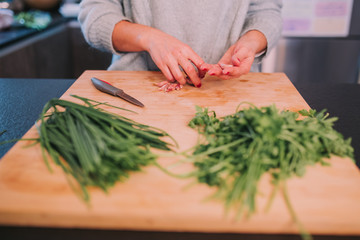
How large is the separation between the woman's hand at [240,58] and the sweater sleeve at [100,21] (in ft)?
1.53

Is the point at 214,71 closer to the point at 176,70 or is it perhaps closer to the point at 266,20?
the point at 176,70

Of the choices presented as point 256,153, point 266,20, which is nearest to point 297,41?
point 266,20

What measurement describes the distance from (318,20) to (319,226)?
2.82m

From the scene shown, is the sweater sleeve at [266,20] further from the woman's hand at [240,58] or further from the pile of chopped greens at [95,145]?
the pile of chopped greens at [95,145]

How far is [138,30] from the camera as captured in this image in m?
1.30

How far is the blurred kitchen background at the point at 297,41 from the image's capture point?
9.60 ft

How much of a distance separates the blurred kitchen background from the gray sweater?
4.78ft

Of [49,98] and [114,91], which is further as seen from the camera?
[49,98]

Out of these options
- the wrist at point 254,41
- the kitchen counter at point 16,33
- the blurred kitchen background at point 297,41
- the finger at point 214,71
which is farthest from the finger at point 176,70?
the blurred kitchen background at point 297,41

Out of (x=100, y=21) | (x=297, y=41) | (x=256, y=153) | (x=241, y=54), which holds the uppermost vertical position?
(x=100, y=21)

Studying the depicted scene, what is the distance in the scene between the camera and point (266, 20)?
1477 millimetres

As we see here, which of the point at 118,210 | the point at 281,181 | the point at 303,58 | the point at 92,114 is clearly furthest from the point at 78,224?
the point at 303,58

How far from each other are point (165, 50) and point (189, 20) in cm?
35

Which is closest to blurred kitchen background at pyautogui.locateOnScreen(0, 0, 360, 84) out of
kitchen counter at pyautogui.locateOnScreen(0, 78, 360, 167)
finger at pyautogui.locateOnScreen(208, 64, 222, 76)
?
kitchen counter at pyautogui.locateOnScreen(0, 78, 360, 167)
